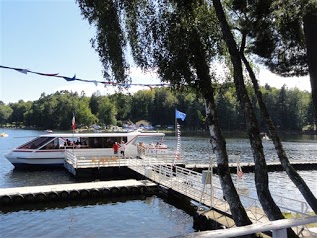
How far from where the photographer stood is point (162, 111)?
5566 inches

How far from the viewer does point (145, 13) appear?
10.7 m

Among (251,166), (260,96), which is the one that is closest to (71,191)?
(260,96)

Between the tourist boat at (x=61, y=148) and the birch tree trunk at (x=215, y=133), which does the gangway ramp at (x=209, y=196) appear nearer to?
the birch tree trunk at (x=215, y=133)

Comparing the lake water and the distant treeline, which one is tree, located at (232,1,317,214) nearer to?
the lake water

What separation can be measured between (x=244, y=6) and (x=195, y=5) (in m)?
1.60

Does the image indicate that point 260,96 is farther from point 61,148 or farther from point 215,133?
point 61,148

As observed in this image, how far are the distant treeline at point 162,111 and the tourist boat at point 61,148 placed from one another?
54123 millimetres

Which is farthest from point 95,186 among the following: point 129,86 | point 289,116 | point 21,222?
point 289,116

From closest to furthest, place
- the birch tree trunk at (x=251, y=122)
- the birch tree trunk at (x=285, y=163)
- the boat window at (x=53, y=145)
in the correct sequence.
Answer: the birch tree trunk at (x=251, y=122) < the birch tree trunk at (x=285, y=163) < the boat window at (x=53, y=145)

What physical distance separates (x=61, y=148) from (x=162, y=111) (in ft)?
350

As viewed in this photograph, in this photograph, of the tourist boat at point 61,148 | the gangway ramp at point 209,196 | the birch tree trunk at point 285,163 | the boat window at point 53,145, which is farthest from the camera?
the boat window at point 53,145

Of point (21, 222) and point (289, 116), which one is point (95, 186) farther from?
point (289, 116)

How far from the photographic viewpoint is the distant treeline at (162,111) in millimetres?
116500

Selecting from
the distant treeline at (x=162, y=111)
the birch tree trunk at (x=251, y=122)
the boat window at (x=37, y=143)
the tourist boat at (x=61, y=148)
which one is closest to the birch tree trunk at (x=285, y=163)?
the birch tree trunk at (x=251, y=122)
